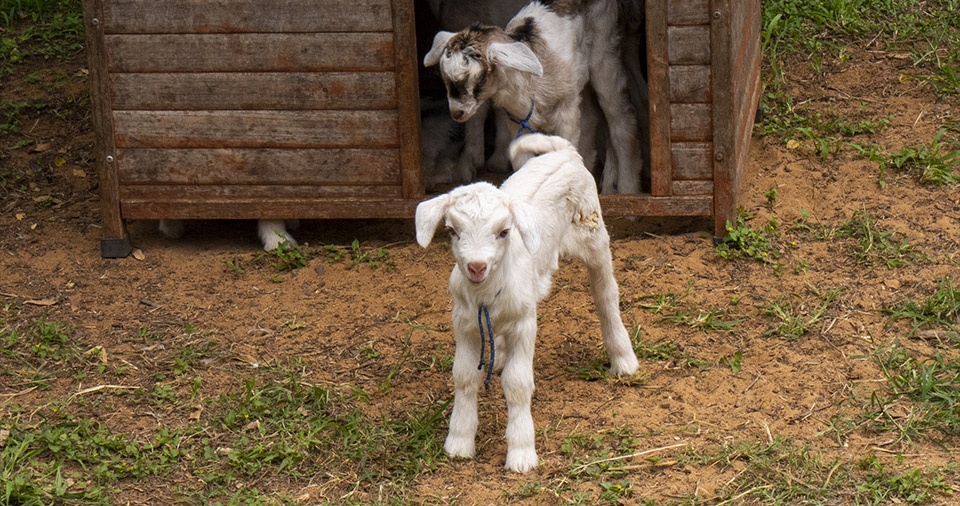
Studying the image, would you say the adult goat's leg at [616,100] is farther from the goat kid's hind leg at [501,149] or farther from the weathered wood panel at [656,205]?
the goat kid's hind leg at [501,149]

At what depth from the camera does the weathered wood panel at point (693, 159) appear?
664 cm

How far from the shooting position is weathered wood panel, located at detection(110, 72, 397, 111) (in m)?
6.69

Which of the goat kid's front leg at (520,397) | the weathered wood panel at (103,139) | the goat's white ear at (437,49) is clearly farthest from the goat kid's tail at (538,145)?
the weathered wood panel at (103,139)

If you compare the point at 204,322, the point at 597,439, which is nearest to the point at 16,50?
the point at 204,322

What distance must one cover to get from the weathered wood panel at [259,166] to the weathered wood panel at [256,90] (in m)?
0.26

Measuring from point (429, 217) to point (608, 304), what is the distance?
48.0 inches

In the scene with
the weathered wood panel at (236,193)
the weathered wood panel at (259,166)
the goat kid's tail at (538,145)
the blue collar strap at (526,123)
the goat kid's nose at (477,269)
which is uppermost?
the goat kid's tail at (538,145)

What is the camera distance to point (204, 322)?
622 centimetres

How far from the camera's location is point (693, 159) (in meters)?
6.66

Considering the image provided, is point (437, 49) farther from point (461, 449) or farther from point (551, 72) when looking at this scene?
point (461, 449)

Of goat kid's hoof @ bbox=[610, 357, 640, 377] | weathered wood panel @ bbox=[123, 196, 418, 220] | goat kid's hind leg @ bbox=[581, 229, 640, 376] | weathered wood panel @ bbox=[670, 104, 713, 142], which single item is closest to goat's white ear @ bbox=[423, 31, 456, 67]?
weathered wood panel @ bbox=[123, 196, 418, 220]

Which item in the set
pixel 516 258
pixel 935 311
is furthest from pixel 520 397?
pixel 935 311

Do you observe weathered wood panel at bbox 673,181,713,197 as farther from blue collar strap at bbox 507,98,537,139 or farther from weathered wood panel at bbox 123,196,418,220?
weathered wood panel at bbox 123,196,418,220

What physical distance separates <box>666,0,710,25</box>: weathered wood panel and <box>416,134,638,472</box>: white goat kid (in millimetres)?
1478
